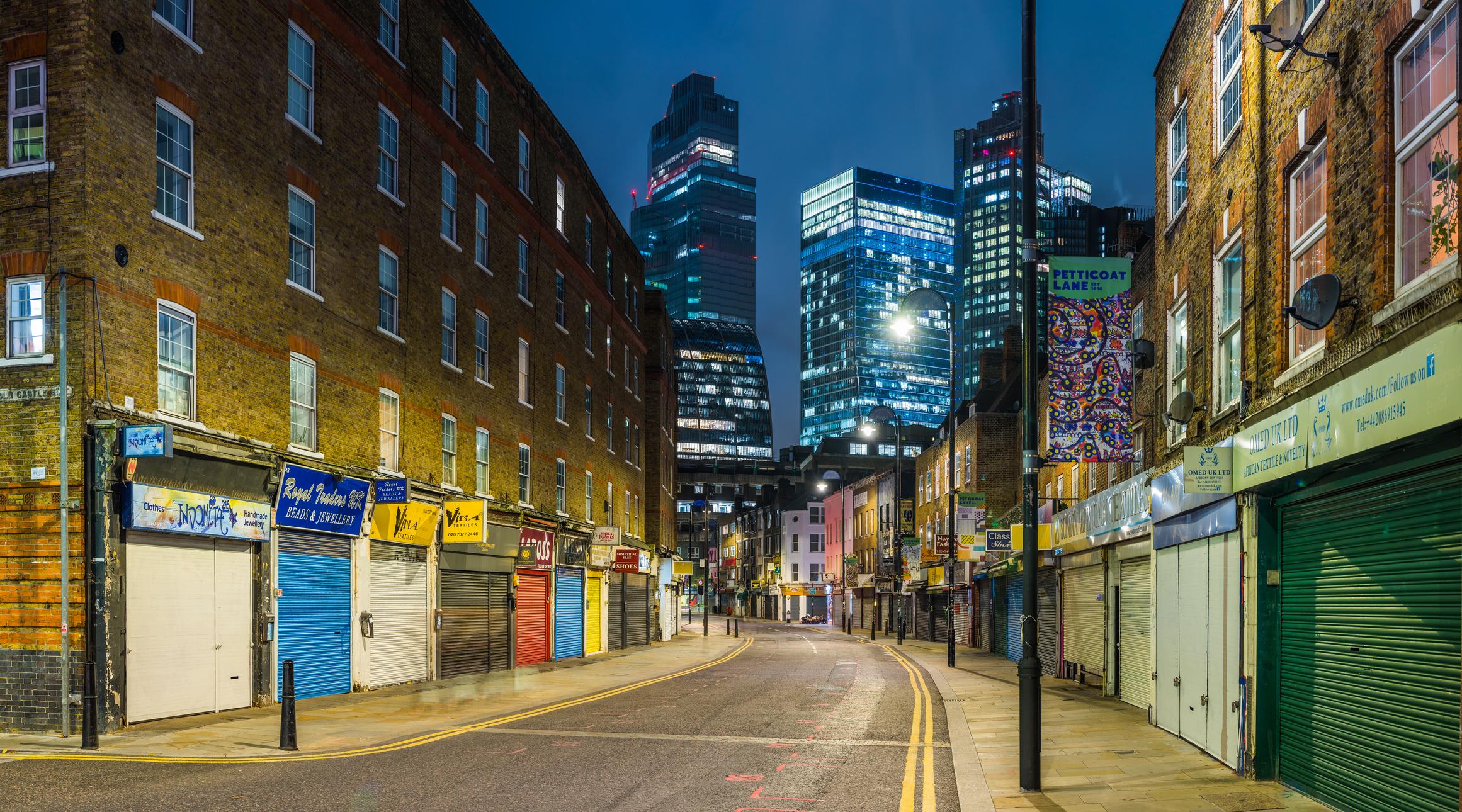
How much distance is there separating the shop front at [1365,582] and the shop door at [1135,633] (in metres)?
6.41

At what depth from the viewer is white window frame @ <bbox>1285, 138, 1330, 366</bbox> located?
1033cm

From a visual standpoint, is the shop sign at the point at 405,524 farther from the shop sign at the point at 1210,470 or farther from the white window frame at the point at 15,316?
the shop sign at the point at 1210,470

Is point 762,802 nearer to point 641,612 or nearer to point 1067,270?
point 1067,270

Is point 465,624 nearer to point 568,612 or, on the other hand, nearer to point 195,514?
point 568,612

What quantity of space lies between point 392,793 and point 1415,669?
9.11 meters

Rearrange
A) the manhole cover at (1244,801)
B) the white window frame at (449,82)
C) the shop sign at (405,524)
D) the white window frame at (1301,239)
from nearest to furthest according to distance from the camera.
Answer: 1. the manhole cover at (1244,801)
2. the white window frame at (1301,239)
3. the shop sign at (405,524)
4. the white window frame at (449,82)

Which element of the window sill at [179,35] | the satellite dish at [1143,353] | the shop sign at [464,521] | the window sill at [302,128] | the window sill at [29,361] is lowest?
the shop sign at [464,521]

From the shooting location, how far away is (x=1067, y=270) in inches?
612

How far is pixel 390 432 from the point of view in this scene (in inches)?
952

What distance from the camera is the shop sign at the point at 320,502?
63.2 feet

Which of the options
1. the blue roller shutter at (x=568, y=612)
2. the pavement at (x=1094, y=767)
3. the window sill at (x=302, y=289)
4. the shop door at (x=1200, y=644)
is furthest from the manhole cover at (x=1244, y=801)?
the blue roller shutter at (x=568, y=612)

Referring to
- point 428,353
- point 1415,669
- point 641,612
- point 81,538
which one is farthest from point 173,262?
point 641,612

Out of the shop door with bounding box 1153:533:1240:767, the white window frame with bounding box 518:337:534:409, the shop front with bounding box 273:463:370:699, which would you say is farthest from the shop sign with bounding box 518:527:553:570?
the shop door with bounding box 1153:533:1240:767

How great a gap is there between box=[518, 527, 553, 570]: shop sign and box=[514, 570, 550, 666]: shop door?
10.5 inches
